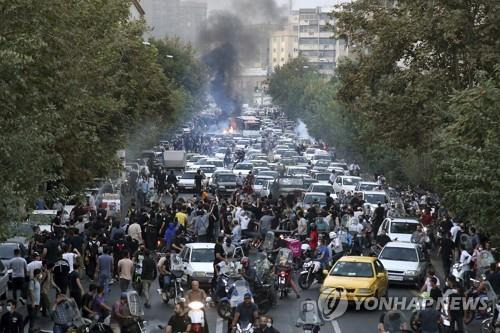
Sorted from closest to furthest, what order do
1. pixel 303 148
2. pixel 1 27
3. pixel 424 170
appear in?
1. pixel 1 27
2. pixel 424 170
3. pixel 303 148

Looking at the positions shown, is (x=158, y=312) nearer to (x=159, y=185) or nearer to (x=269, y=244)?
(x=269, y=244)

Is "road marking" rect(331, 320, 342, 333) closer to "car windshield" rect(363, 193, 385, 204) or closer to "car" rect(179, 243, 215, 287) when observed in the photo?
"car" rect(179, 243, 215, 287)

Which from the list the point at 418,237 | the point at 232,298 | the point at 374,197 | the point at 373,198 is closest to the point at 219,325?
the point at 232,298

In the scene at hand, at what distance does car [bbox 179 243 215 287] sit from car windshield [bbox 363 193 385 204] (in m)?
18.3

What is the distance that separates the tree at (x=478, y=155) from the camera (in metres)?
25.6

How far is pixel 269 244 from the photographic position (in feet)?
118

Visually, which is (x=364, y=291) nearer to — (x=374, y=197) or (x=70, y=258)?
(x=70, y=258)

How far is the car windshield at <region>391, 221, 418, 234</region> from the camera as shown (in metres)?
40.3

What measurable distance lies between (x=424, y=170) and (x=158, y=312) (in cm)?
2687

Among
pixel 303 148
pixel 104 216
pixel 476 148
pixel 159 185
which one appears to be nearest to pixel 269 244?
pixel 104 216

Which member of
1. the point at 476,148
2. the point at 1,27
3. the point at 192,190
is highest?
the point at 1,27

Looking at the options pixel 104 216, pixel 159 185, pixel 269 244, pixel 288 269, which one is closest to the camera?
pixel 288 269

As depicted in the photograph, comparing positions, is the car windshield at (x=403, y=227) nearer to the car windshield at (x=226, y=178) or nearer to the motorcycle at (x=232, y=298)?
the motorcycle at (x=232, y=298)

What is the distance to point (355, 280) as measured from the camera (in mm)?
29219
